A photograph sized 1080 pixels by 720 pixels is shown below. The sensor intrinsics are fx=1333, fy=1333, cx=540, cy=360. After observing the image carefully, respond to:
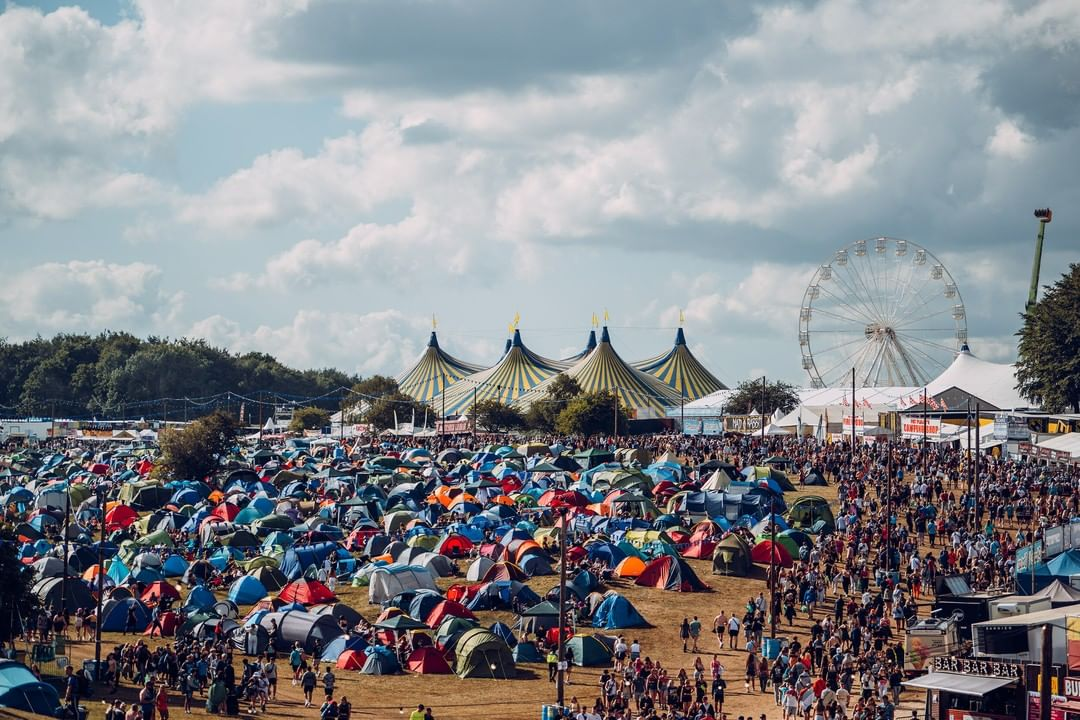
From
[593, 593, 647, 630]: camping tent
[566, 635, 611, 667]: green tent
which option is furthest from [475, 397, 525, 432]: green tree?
[566, 635, 611, 667]: green tent

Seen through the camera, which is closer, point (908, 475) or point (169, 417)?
point (908, 475)

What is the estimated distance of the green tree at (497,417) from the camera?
88.6 m

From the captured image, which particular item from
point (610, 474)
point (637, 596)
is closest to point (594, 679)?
point (637, 596)

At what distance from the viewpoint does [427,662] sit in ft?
98.8

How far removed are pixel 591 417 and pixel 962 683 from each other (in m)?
57.3

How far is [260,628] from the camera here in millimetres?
31406

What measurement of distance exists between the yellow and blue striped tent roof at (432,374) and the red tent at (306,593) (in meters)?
67.0

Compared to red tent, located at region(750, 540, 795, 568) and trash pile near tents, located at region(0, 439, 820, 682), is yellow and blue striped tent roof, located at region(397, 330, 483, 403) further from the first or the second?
red tent, located at region(750, 540, 795, 568)

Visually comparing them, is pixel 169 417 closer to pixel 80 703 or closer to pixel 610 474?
pixel 610 474

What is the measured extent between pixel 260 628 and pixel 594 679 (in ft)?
26.5

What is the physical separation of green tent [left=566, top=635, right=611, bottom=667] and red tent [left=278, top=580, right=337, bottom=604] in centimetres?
790

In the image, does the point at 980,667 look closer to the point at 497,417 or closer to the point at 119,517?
the point at 119,517

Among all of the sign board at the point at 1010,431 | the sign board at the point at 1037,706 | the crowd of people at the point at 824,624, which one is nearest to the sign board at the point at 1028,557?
the crowd of people at the point at 824,624

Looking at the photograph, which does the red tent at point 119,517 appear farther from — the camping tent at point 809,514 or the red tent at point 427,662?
the camping tent at point 809,514
